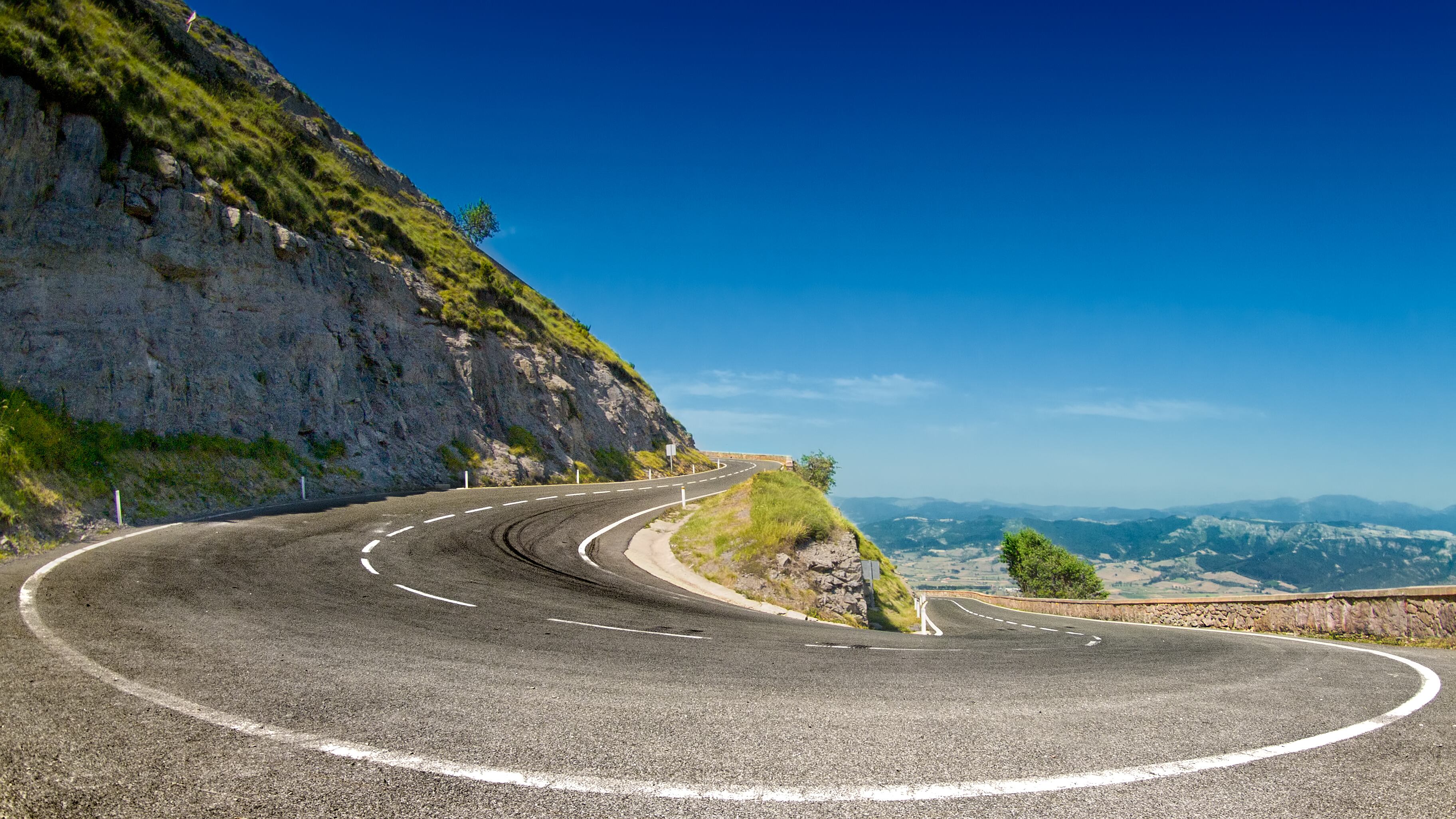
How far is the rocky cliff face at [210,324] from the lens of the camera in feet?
59.2

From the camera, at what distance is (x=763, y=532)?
20.2 meters

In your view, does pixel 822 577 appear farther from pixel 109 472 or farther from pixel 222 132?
pixel 222 132

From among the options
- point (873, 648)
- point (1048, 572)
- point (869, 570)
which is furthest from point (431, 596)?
point (1048, 572)

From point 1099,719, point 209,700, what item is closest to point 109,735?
point 209,700

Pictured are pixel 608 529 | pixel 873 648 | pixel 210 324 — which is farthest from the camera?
pixel 210 324

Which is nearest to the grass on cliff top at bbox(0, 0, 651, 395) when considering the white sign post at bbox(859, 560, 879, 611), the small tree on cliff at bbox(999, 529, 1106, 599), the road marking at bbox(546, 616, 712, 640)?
the road marking at bbox(546, 616, 712, 640)

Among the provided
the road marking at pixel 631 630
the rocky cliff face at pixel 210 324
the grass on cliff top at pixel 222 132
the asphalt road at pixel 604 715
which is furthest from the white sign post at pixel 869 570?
the grass on cliff top at pixel 222 132

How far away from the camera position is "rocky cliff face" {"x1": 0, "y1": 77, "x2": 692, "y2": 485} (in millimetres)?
18047

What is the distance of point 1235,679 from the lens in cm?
727

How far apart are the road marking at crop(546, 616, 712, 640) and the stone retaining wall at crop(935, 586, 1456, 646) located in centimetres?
1231

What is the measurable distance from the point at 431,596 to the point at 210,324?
19.2 metres

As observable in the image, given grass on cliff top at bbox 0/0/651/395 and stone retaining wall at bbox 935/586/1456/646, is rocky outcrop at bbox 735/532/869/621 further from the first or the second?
grass on cliff top at bbox 0/0/651/395

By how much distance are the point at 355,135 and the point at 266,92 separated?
16.2 m

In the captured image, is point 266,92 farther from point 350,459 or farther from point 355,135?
point 350,459
